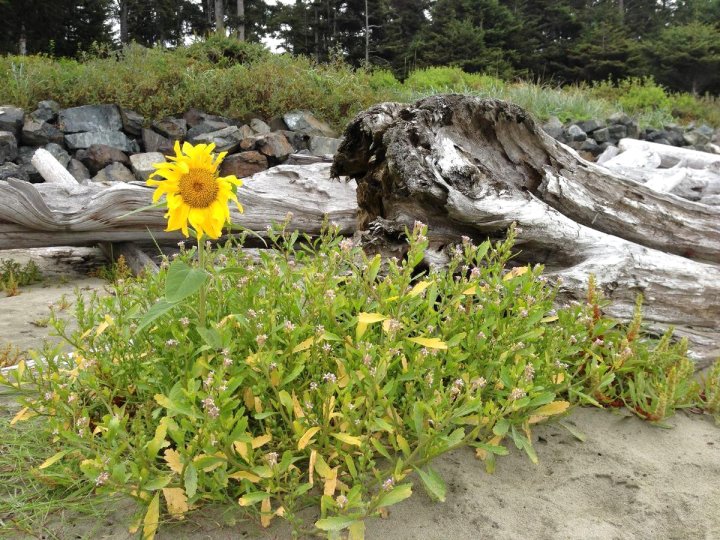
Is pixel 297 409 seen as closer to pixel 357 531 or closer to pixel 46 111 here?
pixel 357 531

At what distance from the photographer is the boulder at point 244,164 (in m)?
8.47

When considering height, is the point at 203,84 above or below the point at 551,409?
above

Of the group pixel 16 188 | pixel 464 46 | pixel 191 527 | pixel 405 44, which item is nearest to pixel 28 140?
pixel 16 188

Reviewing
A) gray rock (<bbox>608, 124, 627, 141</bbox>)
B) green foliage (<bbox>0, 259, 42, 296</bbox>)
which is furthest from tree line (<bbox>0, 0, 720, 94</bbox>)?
green foliage (<bbox>0, 259, 42, 296</bbox>)

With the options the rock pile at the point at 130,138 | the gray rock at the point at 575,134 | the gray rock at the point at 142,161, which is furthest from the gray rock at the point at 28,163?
the gray rock at the point at 575,134

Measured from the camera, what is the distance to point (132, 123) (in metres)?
9.30

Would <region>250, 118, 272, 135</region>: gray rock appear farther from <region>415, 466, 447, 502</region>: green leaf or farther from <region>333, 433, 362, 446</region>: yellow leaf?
<region>415, 466, 447, 502</region>: green leaf

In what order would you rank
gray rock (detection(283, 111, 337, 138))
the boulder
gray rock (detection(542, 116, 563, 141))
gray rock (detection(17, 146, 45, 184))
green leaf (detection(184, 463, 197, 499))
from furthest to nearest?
gray rock (detection(542, 116, 563, 141))
gray rock (detection(283, 111, 337, 138))
the boulder
gray rock (detection(17, 146, 45, 184))
green leaf (detection(184, 463, 197, 499))

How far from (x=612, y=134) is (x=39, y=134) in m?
11.2

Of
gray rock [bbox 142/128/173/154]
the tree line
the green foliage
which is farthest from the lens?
the tree line

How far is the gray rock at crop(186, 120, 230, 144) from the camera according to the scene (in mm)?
9461

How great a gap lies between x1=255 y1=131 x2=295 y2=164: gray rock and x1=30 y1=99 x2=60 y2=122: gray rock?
3.28 m

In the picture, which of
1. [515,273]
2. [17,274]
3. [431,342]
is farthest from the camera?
[17,274]

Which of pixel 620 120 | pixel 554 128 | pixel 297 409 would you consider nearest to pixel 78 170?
pixel 297 409
